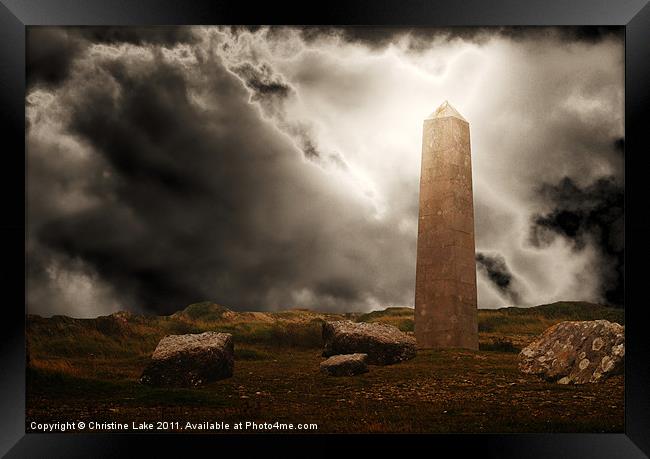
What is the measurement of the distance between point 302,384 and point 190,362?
55.2 inches

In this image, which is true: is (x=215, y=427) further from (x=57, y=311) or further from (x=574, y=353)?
(x=574, y=353)

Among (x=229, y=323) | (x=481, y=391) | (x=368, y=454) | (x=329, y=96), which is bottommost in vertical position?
(x=368, y=454)

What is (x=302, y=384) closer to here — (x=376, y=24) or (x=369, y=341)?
(x=369, y=341)

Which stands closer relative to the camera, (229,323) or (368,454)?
(368,454)

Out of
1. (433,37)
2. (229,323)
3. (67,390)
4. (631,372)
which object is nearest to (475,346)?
(631,372)

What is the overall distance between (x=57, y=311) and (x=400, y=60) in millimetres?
5250

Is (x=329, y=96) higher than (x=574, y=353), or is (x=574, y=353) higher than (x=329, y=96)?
(x=329, y=96)

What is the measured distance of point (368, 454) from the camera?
9.73 metres

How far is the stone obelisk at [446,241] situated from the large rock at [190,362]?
2.53 m

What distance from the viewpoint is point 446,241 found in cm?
1075

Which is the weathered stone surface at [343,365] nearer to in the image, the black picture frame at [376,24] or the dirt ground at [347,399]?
the dirt ground at [347,399]

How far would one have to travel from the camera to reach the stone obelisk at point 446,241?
35.0 feet

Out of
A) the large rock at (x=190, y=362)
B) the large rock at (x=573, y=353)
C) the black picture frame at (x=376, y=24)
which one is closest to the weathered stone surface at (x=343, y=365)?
the black picture frame at (x=376, y=24)

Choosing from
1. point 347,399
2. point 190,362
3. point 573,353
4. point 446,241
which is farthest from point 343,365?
point 573,353
